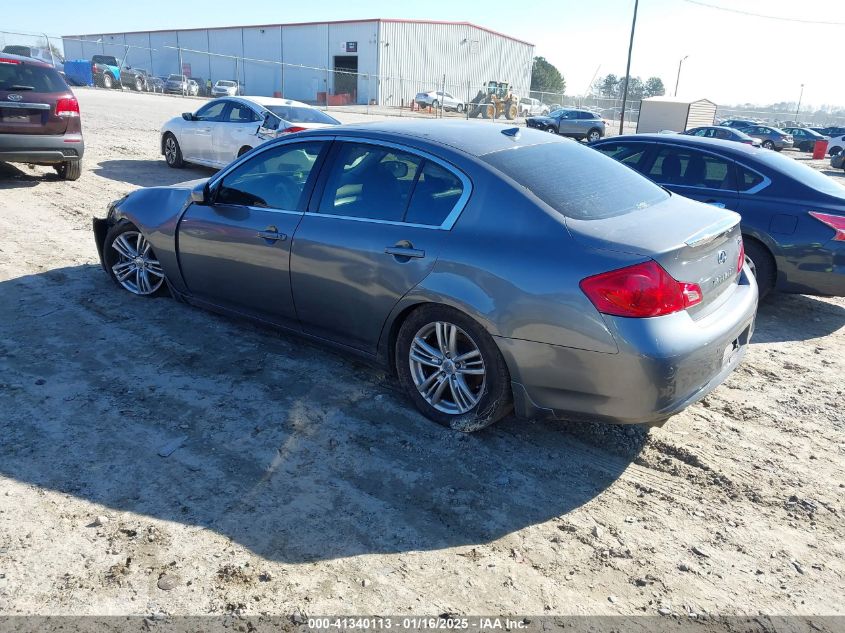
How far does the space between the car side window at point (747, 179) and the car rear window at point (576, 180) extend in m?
2.48

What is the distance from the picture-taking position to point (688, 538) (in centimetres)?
289

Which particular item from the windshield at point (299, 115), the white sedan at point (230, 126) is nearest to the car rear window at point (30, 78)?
the white sedan at point (230, 126)

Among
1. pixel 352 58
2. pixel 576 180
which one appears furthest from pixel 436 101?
pixel 576 180

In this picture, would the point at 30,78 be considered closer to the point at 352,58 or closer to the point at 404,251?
the point at 404,251

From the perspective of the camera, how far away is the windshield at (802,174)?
5836 millimetres

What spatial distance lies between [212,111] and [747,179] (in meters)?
9.58

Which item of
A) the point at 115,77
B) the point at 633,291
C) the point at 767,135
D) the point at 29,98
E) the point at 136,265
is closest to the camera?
the point at 633,291

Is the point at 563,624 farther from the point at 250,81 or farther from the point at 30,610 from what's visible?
the point at 250,81

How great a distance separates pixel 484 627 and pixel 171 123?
12314mm

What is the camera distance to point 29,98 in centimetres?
896

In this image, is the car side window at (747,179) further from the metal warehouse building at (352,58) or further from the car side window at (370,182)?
the metal warehouse building at (352,58)

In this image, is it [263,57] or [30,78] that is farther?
[263,57]

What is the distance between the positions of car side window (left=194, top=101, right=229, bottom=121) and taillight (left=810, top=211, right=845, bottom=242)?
9968mm

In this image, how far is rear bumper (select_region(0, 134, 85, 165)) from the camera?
888 cm
